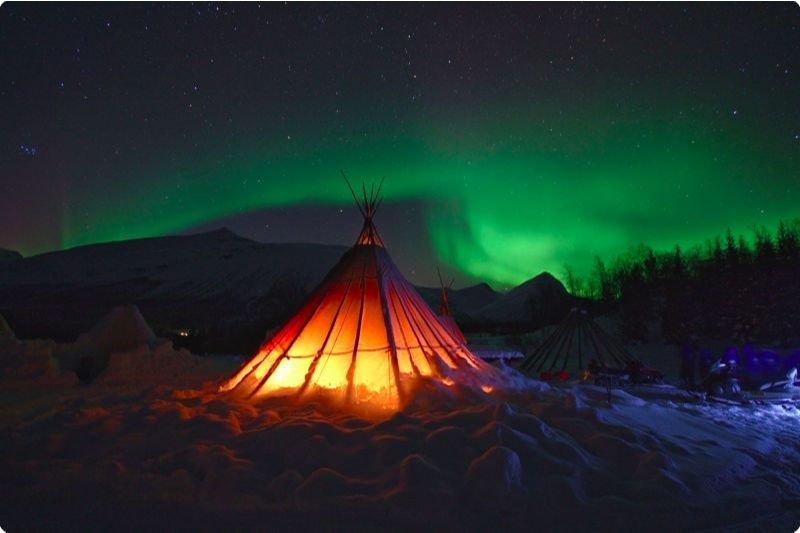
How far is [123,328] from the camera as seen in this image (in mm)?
10219

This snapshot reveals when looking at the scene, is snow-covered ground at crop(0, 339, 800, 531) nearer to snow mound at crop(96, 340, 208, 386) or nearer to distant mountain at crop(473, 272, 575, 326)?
snow mound at crop(96, 340, 208, 386)

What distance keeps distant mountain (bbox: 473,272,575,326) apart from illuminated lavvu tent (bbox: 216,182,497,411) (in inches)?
756

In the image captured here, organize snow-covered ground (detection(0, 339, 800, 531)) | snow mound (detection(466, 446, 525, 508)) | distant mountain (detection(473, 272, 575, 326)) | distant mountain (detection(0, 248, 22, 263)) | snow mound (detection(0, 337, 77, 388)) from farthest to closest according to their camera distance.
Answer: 1. distant mountain (detection(0, 248, 22, 263))
2. distant mountain (detection(473, 272, 575, 326))
3. snow mound (detection(0, 337, 77, 388))
4. snow mound (detection(466, 446, 525, 508))
5. snow-covered ground (detection(0, 339, 800, 531))

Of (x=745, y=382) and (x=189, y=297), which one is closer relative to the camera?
(x=745, y=382)

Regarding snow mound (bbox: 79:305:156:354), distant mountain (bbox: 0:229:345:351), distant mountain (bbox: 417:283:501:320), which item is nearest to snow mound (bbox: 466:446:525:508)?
snow mound (bbox: 79:305:156:354)

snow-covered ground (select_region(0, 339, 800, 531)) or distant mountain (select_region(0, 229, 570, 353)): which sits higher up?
distant mountain (select_region(0, 229, 570, 353))

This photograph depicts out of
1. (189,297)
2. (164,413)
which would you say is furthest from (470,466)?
(189,297)

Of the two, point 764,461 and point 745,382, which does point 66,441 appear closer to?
point 764,461

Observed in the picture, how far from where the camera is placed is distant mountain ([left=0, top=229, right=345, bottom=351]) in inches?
927

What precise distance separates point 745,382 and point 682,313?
7.86 metres

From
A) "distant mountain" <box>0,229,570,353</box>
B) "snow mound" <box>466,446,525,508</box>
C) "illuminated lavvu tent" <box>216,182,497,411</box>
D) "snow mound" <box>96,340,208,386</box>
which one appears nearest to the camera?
"snow mound" <box>466,446,525,508</box>

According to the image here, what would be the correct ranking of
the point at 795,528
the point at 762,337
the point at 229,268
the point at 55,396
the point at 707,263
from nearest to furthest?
the point at 795,528
the point at 55,396
the point at 762,337
the point at 707,263
the point at 229,268

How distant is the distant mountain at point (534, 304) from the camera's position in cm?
2648

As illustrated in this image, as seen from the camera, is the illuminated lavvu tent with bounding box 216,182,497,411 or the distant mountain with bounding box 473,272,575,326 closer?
the illuminated lavvu tent with bounding box 216,182,497,411
